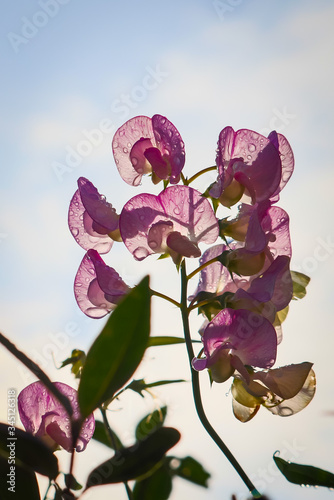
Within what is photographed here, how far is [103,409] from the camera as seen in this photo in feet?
2.38

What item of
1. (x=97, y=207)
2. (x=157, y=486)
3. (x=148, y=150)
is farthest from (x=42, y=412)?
(x=148, y=150)

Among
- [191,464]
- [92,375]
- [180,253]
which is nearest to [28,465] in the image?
[92,375]

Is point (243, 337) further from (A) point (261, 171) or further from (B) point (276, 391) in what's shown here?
(A) point (261, 171)

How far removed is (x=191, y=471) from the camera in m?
0.58

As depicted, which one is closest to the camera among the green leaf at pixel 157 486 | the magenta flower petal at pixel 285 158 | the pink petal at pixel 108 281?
the green leaf at pixel 157 486

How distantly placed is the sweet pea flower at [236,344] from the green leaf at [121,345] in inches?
7.7

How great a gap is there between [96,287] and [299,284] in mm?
268

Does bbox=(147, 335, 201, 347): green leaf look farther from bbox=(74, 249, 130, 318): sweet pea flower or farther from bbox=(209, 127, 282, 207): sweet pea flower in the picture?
bbox=(209, 127, 282, 207): sweet pea flower

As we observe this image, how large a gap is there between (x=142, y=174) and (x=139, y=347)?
0.43 meters

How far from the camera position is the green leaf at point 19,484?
1.43 ft

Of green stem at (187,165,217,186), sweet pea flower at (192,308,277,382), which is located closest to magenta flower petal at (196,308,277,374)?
sweet pea flower at (192,308,277,382)

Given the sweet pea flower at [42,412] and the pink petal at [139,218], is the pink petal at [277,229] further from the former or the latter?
the sweet pea flower at [42,412]

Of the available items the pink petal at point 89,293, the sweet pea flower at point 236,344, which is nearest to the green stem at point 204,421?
the sweet pea flower at point 236,344

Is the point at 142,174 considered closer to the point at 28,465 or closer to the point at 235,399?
the point at 235,399
